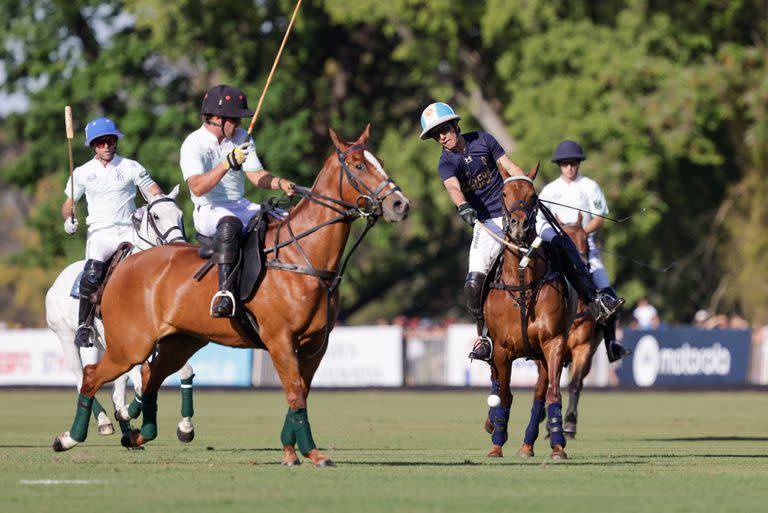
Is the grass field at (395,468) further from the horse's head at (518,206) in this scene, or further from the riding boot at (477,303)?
the horse's head at (518,206)

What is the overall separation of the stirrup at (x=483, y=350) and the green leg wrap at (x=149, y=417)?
2579 mm

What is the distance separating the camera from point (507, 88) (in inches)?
1485

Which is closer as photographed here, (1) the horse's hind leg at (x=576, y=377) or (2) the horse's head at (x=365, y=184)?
(2) the horse's head at (x=365, y=184)

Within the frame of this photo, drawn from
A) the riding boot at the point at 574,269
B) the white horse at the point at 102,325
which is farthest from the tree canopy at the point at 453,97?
the white horse at the point at 102,325

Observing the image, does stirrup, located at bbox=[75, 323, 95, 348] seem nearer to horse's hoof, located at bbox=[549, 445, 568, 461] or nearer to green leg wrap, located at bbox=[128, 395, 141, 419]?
green leg wrap, located at bbox=[128, 395, 141, 419]

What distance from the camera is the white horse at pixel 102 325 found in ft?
43.0

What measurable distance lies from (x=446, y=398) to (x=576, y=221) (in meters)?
11.6

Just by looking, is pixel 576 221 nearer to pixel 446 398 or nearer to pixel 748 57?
pixel 446 398

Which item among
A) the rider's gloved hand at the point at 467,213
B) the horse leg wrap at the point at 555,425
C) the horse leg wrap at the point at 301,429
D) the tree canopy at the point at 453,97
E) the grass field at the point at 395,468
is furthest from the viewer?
the tree canopy at the point at 453,97

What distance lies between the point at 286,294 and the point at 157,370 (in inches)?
80.9

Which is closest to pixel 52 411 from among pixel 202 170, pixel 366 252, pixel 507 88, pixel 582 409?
pixel 582 409

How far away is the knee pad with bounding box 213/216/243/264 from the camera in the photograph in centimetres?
1117

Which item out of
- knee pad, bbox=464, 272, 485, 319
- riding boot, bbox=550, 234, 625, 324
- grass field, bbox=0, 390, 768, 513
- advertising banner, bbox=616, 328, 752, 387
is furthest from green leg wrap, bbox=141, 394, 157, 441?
advertising banner, bbox=616, 328, 752, 387

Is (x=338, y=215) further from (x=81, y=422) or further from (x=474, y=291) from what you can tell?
(x=81, y=422)
